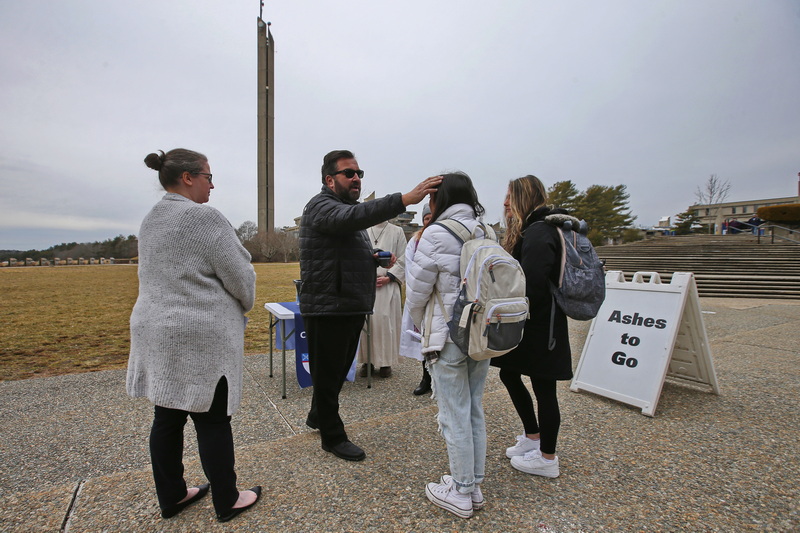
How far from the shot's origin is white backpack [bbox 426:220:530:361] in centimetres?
191

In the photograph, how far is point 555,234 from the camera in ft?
8.03

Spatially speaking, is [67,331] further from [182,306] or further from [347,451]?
[182,306]

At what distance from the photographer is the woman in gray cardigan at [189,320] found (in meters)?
1.81

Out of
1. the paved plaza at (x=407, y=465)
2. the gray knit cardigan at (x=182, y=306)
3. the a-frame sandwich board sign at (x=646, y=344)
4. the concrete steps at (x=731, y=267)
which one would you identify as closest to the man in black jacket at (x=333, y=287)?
the paved plaza at (x=407, y=465)

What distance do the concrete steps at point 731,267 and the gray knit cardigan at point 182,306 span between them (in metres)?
17.1

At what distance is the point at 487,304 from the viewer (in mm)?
1920

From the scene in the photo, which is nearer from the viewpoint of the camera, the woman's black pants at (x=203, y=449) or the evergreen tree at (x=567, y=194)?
the woman's black pants at (x=203, y=449)

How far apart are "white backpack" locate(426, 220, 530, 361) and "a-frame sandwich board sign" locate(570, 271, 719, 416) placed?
2.30 m

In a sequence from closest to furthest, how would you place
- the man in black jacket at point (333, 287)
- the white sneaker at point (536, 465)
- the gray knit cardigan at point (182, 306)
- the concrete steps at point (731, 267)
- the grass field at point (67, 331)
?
the gray knit cardigan at point (182, 306), the white sneaker at point (536, 465), the man in black jacket at point (333, 287), the grass field at point (67, 331), the concrete steps at point (731, 267)

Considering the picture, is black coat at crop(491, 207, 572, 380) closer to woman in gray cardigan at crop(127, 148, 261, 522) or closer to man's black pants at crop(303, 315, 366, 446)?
man's black pants at crop(303, 315, 366, 446)

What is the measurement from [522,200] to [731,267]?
20601mm

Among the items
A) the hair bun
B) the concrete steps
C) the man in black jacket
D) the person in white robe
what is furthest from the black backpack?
the concrete steps

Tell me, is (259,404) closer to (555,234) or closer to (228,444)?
(228,444)

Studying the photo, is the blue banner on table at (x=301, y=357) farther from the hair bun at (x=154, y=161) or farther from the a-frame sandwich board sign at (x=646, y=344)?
the a-frame sandwich board sign at (x=646, y=344)
